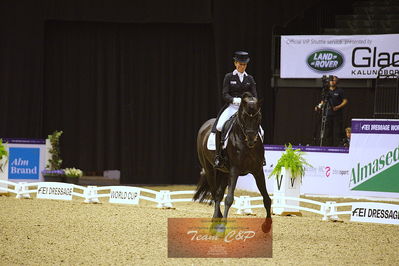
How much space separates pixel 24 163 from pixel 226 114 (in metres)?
11.1

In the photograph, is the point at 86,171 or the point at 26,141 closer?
the point at 26,141

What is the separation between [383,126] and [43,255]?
8.96 meters

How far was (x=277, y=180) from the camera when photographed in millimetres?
14188

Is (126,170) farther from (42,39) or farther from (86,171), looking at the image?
(42,39)

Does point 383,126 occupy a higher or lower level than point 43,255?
higher

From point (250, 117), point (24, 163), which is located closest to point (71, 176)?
point (24, 163)

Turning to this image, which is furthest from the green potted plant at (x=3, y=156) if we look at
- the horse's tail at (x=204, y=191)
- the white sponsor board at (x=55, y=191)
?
the horse's tail at (x=204, y=191)

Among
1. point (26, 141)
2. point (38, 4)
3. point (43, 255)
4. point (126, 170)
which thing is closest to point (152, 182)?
point (126, 170)

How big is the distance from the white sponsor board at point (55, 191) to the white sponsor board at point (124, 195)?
1039 millimetres

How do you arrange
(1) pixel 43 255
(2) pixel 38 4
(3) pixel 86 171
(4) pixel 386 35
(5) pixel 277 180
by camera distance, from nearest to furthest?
(1) pixel 43 255 < (5) pixel 277 180 < (4) pixel 386 35 < (2) pixel 38 4 < (3) pixel 86 171

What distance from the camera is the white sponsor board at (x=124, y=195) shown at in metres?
15.4

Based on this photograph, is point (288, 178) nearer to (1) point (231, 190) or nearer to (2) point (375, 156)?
(2) point (375, 156)

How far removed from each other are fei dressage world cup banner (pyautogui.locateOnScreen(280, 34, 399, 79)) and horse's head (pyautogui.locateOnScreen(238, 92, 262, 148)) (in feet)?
32.3

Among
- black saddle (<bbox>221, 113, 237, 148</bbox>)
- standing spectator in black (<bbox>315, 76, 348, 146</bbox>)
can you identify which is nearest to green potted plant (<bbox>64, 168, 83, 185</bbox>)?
standing spectator in black (<bbox>315, 76, 348, 146</bbox>)
